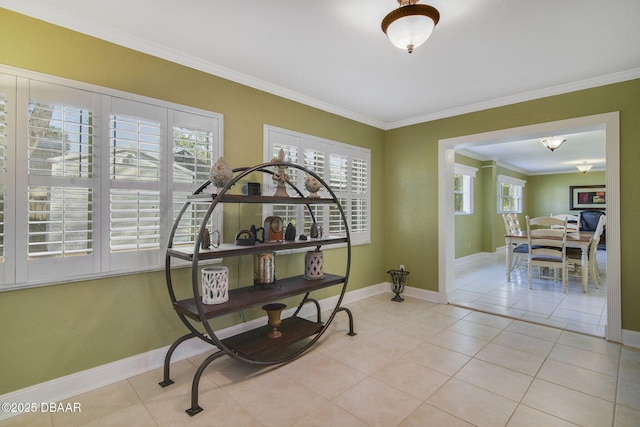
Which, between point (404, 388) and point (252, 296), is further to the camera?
point (252, 296)

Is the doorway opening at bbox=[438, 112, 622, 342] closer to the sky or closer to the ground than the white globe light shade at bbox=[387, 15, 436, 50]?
closer to the ground

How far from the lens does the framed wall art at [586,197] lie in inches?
385

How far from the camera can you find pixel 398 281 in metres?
4.31

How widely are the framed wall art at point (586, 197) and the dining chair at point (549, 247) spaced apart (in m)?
7.09

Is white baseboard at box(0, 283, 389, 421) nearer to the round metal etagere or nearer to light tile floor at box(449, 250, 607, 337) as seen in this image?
the round metal etagere

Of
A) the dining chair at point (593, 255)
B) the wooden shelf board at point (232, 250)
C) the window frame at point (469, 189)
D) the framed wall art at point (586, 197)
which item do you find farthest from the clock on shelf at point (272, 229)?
the framed wall art at point (586, 197)

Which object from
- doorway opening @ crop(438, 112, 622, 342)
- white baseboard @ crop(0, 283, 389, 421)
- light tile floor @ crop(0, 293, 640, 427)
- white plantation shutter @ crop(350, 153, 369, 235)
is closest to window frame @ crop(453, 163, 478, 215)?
doorway opening @ crop(438, 112, 622, 342)

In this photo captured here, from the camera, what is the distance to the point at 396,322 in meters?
3.37

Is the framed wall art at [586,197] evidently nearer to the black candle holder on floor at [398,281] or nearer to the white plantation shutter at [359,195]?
the black candle holder on floor at [398,281]

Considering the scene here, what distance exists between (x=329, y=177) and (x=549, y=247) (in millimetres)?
3887

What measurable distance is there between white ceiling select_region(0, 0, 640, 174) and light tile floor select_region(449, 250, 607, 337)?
2.48 m

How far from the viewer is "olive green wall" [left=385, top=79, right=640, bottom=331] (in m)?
2.83

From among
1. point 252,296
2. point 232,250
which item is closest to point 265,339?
point 252,296

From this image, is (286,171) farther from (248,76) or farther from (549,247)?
(549,247)
